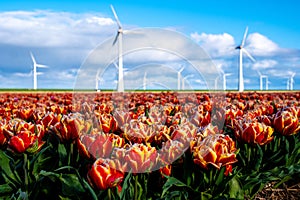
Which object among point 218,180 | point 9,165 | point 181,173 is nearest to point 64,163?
point 9,165

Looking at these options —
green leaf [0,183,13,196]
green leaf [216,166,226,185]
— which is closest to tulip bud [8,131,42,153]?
green leaf [0,183,13,196]

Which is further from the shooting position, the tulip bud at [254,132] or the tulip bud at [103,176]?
the tulip bud at [254,132]

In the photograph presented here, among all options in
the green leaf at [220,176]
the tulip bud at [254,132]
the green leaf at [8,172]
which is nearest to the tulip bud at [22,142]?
the green leaf at [8,172]

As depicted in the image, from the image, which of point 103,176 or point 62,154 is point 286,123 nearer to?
point 62,154

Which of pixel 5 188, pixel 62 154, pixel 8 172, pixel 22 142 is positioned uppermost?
pixel 22 142

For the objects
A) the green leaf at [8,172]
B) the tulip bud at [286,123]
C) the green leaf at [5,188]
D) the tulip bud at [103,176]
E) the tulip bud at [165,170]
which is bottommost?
the green leaf at [5,188]

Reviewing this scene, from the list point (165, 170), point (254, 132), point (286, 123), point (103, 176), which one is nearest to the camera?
point (103, 176)

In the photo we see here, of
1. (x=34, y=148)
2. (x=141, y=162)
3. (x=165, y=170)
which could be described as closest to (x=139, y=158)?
(x=141, y=162)

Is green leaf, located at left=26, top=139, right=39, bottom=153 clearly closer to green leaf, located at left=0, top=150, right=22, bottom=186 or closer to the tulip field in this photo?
the tulip field

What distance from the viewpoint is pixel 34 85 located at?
1841 inches

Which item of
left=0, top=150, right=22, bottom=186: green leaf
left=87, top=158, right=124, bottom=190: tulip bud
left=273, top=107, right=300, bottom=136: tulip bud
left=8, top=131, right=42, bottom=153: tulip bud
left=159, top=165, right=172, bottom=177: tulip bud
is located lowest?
left=0, top=150, right=22, bottom=186: green leaf

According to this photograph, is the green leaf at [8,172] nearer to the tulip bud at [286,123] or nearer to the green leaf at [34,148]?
the green leaf at [34,148]

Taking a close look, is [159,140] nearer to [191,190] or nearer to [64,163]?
[191,190]

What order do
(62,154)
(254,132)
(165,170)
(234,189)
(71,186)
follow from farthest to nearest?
(254,132) < (62,154) < (234,189) < (165,170) < (71,186)
